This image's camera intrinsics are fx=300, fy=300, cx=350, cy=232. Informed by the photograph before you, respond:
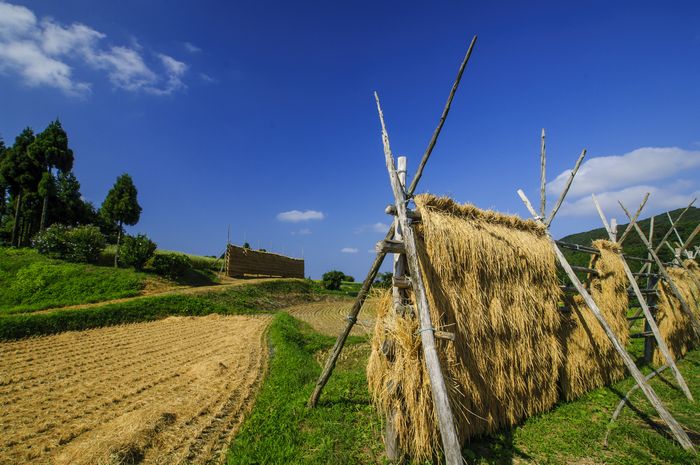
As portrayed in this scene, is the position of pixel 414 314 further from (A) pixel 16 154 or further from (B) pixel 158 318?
(A) pixel 16 154

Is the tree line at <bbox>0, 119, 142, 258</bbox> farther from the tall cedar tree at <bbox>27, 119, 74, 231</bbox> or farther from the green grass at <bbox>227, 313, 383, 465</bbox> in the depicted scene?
the green grass at <bbox>227, 313, 383, 465</bbox>

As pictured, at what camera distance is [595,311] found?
514 cm

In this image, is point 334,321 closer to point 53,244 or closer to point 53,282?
point 53,282

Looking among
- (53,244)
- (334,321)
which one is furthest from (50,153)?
(334,321)

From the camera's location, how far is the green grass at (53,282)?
12.8 m

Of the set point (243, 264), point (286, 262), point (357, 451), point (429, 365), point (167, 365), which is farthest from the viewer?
point (286, 262)

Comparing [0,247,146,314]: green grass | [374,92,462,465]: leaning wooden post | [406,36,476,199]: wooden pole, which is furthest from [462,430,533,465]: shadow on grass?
[0,247,146,314]: green grass

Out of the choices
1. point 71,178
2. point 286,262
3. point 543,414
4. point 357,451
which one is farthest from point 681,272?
point 71,178

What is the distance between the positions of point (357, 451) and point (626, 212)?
10.1 meters

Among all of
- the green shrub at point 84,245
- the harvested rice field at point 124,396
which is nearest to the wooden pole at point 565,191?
the harvested rice field at point 124,396

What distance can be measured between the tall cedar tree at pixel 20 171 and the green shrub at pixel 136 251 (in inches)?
497

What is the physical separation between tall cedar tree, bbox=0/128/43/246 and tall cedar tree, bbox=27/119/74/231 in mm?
564

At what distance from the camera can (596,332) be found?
664 centimetres

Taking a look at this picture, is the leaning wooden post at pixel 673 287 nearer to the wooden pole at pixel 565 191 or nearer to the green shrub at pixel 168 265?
the wooden pole at pixel 565 191
